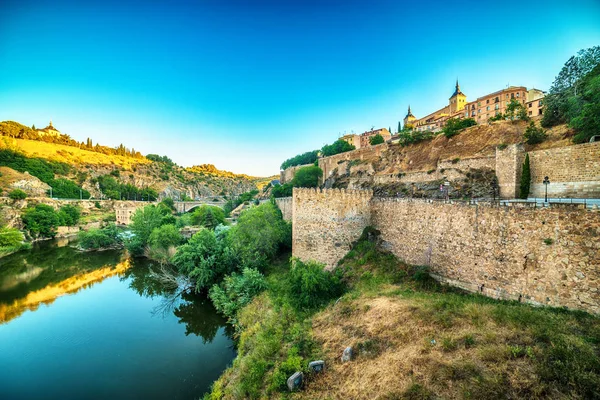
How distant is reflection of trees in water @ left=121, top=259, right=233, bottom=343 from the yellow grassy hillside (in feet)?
317

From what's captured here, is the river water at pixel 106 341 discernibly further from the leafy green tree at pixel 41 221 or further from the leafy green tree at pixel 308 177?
the leafy green tree at pixel 308 177

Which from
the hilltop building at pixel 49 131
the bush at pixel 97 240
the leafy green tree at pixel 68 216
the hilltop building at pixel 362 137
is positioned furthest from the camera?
the hilltop building at pixel 49 131

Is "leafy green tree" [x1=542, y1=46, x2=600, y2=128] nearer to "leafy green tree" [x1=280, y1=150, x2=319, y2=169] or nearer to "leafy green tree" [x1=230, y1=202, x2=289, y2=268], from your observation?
"leafy green tree" [x1=230, y1=202, x2=289, y2=268]

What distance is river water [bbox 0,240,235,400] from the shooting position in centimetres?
1093

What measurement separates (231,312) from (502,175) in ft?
80.3

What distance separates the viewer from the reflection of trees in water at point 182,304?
15312 mm

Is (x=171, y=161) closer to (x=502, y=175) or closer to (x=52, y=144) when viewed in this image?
(x=52, y=144)

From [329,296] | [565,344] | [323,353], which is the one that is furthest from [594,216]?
[329,296]

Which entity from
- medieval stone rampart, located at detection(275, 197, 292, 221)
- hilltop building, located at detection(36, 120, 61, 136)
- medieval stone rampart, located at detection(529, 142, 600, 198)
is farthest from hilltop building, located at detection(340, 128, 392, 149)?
hilltop building, located at detection(36, 120, 61, 136)

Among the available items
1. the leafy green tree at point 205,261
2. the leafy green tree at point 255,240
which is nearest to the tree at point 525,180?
the leafy green tree at point 255,240

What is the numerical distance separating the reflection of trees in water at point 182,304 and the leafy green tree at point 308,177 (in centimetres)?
2962

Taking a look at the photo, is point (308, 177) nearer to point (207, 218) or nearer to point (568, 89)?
point (207, 218)

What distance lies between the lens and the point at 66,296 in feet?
68.2

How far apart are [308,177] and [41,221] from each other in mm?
47131
